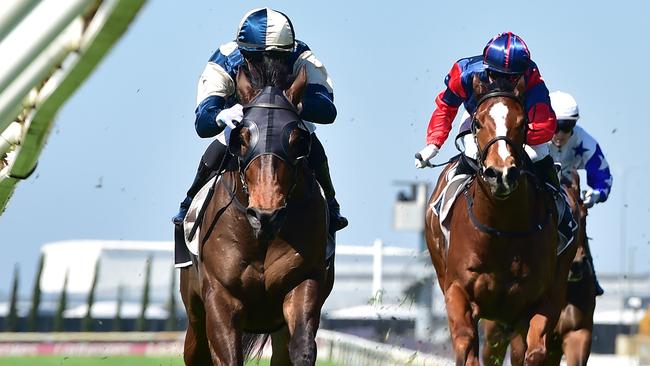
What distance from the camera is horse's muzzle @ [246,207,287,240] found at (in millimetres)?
6207

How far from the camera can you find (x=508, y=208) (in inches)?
302

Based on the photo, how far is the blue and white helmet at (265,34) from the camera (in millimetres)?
6855

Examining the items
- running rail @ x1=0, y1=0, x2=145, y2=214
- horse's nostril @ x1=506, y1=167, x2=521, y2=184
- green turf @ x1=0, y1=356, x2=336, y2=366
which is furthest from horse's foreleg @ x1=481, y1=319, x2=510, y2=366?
green turf @ x1=0, y1=356, x2=336, y2=366

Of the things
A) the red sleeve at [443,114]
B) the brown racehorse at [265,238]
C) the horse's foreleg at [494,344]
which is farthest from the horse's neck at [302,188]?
the horse's foreleg at [494,344]

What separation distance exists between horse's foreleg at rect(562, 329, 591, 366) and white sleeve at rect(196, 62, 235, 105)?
3379 mm

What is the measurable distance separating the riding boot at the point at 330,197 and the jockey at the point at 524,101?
0.98m

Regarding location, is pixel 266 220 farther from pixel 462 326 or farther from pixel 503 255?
pixel 503 255

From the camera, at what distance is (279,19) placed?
6996mm

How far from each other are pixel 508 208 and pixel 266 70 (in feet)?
5.23

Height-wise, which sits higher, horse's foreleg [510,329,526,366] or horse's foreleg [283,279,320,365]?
horse's foreleg [283,279,320,365]

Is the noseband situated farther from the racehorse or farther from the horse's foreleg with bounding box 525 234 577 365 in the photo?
the racehorse

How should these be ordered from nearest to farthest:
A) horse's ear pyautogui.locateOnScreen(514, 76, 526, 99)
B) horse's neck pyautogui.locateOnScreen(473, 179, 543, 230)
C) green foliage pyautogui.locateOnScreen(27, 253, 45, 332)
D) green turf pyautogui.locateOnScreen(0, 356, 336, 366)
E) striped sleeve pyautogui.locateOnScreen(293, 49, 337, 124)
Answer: striped sleeve pyautogui.locateOnScreen(293, 49, 337, 124), horse's ear pyautogui.locateOnScreen(514, 76, 526, 99), horse's neck pyautogui.locateOnScreen(473, 179, 543, 230), green turf pyautogui.locateOnScreen(0, 356, 336, 366), green foliage pyautogui.locateOnScreen(27, 253, 45, 332)

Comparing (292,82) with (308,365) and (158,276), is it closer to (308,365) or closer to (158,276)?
(308,365)

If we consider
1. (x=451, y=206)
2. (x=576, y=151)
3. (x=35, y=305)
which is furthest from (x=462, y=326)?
(x=35, y=305)
